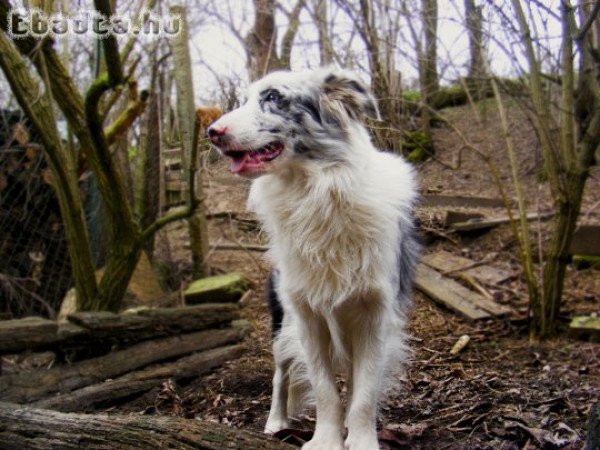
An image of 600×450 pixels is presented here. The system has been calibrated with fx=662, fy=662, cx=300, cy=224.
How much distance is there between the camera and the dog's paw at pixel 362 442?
2.92 meters

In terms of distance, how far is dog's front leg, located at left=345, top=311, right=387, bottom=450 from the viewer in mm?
2950

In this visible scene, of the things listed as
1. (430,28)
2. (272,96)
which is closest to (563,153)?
(430,28)

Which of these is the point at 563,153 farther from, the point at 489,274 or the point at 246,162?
the point at 246,162

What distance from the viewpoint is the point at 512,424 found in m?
3.22

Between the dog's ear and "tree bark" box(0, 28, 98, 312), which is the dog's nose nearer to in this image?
the dog's ear

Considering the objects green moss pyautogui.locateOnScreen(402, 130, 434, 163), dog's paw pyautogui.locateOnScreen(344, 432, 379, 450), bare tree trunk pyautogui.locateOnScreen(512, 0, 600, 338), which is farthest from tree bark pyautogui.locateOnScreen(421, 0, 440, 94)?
dog's paw pyautogui.locateOnScreen(344, 432, 379, 450)

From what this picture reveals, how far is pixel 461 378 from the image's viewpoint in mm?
4352

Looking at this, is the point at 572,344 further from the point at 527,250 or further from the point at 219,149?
the point at 219,149

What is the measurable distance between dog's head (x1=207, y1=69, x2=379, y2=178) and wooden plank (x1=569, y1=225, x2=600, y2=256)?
4055mm

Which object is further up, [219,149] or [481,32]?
[481,32]

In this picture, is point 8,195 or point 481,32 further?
point 8,195

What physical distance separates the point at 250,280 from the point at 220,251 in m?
1.21

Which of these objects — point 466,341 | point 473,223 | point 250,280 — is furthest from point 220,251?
point 466,341

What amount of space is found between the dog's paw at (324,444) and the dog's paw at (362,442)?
0.04m
